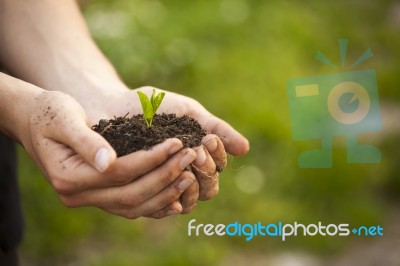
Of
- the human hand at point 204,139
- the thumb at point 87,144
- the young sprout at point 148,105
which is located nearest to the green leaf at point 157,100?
the young sprout at point 148,105

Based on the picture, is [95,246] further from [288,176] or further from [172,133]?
[172,133]

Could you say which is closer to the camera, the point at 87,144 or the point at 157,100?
the point at 87,144

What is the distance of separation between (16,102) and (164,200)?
0.55m

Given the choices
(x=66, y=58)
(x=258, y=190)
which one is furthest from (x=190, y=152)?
(x=258, y=190)

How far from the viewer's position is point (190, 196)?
6.17 ft

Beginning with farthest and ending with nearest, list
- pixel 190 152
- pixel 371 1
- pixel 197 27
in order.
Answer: pixel 371 1 < pixel 197 27 < pixel 190 152

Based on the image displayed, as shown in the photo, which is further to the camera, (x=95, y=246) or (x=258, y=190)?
(x=258, y=190)

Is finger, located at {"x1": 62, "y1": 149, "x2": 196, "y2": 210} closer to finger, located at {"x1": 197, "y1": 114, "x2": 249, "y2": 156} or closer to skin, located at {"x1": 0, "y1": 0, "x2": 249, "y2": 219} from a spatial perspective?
skin, located at {"x1": 0, "y1": 0, "x2": 249, "y2": 219}

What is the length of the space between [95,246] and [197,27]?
239 cm

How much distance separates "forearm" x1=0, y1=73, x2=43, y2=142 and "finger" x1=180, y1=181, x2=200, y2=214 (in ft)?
1.71

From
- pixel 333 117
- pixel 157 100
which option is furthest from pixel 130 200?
pixel 333 117

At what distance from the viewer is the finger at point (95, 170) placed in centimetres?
171

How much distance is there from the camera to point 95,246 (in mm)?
3580

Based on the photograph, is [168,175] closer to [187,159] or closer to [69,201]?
[187,159]
